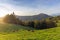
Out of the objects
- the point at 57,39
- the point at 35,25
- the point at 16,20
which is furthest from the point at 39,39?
the point at 16,20

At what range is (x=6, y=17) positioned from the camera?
78.1 meters

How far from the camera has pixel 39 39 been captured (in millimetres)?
35000

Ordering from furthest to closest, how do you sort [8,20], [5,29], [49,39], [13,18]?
[13,18] → [8,20] → [5,29] → [49,39]

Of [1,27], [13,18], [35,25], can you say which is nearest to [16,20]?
[13,18]

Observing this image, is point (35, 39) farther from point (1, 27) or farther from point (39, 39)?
point (1, 27)

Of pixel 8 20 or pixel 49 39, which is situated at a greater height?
pixel 8 20

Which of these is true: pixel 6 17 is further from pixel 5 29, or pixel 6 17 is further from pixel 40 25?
pixel 5 29

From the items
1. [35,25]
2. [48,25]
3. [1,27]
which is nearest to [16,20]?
[35,25]

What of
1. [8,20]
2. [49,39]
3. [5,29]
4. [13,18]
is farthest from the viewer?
[13,18]

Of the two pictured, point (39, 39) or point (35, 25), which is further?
point (35, 25)

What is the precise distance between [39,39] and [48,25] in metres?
46.1

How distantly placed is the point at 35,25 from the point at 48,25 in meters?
7.45

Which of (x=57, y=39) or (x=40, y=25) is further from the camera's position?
(x=40, y=25)

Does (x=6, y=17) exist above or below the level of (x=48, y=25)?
above
